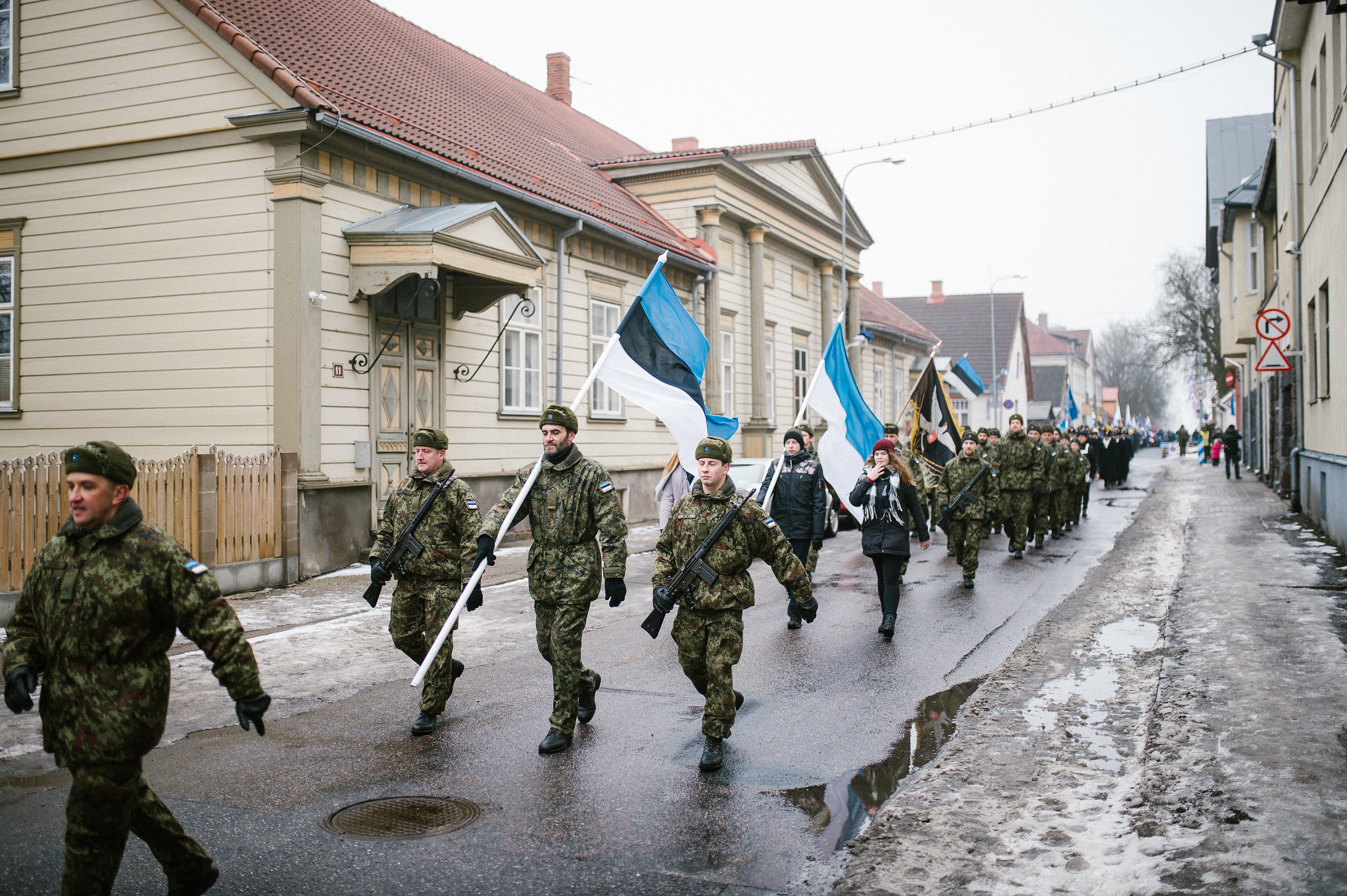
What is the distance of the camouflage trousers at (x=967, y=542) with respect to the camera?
38.6ft

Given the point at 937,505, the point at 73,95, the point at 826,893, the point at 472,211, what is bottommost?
the point at 826,893

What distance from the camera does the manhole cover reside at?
14.6ft

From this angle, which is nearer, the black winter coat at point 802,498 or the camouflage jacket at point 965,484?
the black winter coat at point 802,498

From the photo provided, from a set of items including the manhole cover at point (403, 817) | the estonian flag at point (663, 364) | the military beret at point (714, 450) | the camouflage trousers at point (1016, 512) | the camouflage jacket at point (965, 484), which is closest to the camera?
the manhole cover at point (403, 817)

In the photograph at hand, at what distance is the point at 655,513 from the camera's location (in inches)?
811

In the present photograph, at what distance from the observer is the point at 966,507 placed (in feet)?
39.8

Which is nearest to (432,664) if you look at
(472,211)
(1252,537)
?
(472,211)

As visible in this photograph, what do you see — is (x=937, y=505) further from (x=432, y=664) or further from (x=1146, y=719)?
(x=432, y=664)

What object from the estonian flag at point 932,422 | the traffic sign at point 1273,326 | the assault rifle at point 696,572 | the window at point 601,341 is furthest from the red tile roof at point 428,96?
the traffic sign at point 1273,326

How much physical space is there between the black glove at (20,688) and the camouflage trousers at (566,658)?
105 inches

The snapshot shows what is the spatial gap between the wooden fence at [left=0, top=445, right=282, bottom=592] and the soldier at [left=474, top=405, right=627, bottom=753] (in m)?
4.24

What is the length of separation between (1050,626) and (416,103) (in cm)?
1227

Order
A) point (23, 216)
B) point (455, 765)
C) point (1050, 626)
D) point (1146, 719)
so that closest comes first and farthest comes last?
1. point (455, 765)
2. point (1146, 719)
3. point (1050, 626)
4. point (23, 216)

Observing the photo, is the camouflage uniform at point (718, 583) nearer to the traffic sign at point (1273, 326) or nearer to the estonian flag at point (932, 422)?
the estonian flag at point (932, 422)
